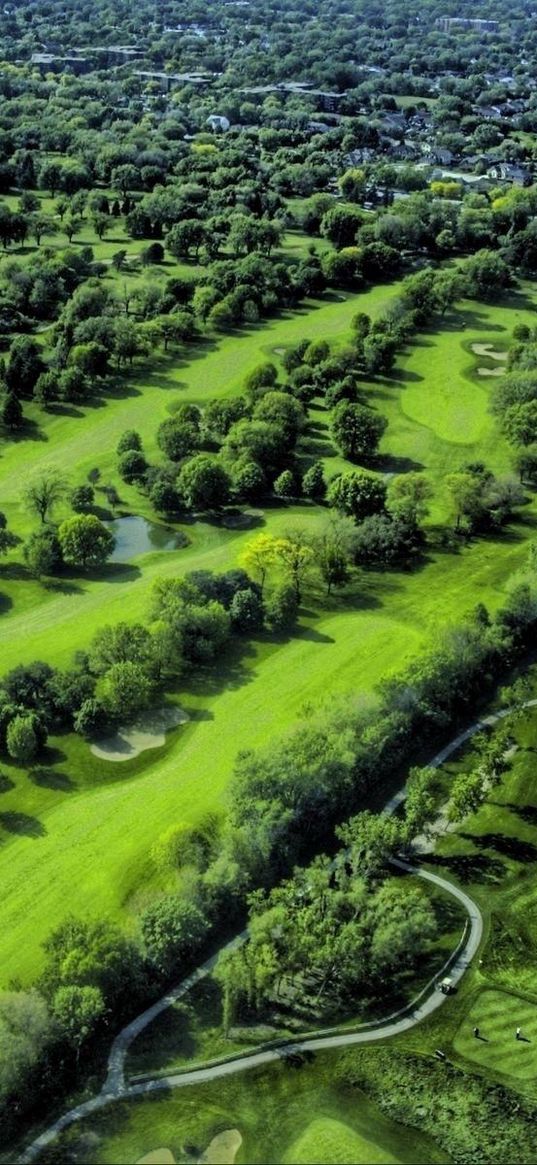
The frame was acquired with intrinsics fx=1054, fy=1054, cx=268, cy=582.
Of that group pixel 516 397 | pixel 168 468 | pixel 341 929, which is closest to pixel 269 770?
pixel 341 929

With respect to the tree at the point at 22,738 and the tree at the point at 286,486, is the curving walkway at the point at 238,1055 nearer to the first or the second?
the tree at the point at 22,738

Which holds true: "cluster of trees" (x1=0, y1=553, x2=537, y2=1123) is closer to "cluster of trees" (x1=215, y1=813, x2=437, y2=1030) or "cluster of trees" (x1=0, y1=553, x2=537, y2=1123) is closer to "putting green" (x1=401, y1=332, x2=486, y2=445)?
"cluster of trees" (x1=215, y1=813, x2=437, y2=1030)

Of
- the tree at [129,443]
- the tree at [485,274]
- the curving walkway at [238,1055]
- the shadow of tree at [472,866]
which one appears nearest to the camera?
the curving walkway at [238,1055]

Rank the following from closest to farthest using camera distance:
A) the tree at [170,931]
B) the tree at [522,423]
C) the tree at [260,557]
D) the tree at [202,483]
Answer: the tree at [170,931] → the tree at [260,557] → the tree at [202,483] → the tree at [522,423]

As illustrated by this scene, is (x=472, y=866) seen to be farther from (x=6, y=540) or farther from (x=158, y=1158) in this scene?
(x=6, y=540)

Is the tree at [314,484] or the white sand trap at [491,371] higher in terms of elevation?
the white sand trap at [491,371]

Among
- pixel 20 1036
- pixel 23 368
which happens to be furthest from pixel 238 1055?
pixel 23 368

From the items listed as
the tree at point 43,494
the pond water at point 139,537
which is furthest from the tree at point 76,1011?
the tree at point 43,494
